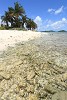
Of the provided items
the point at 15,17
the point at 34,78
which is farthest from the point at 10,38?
the point at 15,17

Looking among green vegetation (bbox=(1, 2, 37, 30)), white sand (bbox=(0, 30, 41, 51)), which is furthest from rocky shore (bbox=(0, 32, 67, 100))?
green vegetation (bbox=(1, 2, 37, 30))

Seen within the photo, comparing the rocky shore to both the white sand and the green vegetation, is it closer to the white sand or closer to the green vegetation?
the white sand

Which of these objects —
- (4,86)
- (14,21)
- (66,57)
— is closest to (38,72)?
(4,86)

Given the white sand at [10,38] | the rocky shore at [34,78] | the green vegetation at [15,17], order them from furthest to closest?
the green vegetation at [15,17], the white sand at [10,38], the rocky shore at [34,78]

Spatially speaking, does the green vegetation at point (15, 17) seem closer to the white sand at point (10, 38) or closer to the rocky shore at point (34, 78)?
the white sand at point (10, 38)

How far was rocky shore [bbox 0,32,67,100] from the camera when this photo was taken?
315 inches

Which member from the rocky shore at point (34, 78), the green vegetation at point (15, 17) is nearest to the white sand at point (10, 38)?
the rocky shore at point (34, 78)

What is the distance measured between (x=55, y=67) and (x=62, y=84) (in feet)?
7.06

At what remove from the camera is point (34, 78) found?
30.9 feet

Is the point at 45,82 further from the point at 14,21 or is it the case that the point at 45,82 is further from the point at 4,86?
the point at 14,21

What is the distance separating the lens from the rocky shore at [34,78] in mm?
7992

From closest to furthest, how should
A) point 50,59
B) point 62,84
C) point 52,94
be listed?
point 52,94 < point 62,84 < point 50,59

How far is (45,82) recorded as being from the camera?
8.97m

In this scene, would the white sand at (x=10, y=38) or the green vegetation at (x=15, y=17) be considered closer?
the white sand at (x=10, y=38)
